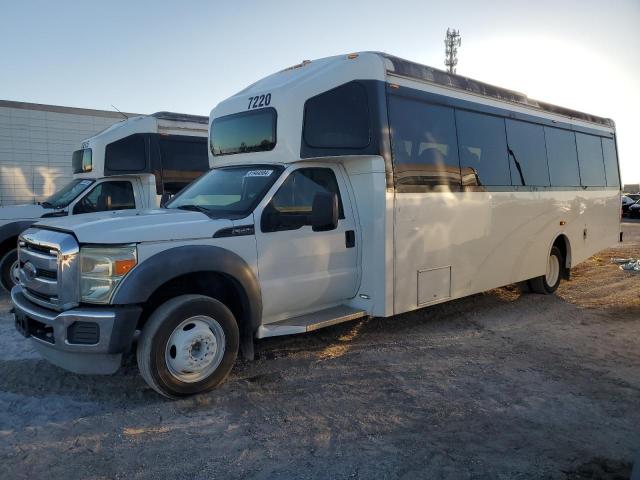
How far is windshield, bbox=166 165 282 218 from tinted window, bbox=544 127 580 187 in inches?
199

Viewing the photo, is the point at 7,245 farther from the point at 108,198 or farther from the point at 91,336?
the point at 91,336

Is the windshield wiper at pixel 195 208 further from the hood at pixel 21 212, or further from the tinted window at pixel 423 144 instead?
the hood at pixel 21 212

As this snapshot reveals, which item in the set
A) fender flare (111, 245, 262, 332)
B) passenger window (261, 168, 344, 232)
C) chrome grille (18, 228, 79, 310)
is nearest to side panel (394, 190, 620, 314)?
passenger window (261, 168, 344, 232)

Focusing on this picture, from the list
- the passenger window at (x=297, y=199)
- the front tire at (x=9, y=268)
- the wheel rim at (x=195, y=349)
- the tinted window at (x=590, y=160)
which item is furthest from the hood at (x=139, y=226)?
the tinted window at (x=590, y=160)

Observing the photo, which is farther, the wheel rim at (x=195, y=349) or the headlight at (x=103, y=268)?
the wheel rim at (x=195, y=349)

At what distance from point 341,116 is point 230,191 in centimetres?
140

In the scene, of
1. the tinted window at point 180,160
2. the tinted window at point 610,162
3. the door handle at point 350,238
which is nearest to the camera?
the door handle at point 350,238

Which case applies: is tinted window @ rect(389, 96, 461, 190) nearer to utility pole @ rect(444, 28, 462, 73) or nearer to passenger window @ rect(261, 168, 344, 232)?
passenger window @ rect(261, 168, 344, 232)

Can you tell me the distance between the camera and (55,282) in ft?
13.4

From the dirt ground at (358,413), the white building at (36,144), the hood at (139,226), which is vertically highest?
the white building at (36,144)

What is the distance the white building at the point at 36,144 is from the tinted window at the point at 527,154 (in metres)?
19.7

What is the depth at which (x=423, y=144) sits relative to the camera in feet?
19.1

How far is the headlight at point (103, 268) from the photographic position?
3.94m

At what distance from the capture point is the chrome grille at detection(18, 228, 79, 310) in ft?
13.1
